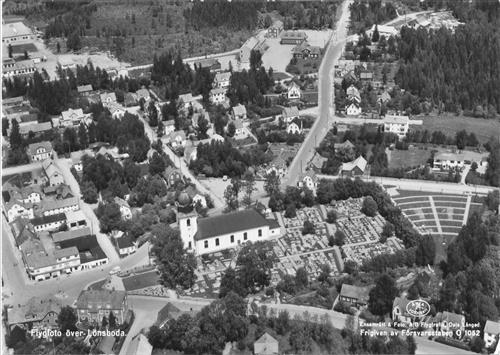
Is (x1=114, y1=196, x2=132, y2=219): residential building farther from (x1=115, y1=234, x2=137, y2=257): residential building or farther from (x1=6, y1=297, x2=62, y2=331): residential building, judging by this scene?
(x1=6, y1=297, x2=62, y2=331): residential building

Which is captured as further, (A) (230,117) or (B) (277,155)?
(A) (230,117)

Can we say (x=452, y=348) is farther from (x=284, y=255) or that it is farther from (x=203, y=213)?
(x=203, y=213)

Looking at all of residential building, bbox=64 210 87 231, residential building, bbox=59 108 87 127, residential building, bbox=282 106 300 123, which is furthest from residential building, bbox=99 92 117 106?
residential building, bbox=64 210 87 231

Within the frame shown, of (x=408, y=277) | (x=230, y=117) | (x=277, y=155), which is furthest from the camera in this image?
(x=230, y=117)

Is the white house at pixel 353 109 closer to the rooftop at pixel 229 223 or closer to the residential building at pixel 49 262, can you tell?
the rooftop at pixel 229 223

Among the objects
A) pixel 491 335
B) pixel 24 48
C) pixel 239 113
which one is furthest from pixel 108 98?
pixel 491 335

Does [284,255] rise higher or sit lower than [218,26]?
lower

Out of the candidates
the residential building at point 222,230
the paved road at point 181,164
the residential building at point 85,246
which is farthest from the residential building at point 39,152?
the residential building at point 222,230

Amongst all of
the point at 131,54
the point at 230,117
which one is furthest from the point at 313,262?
the point at 131,54
